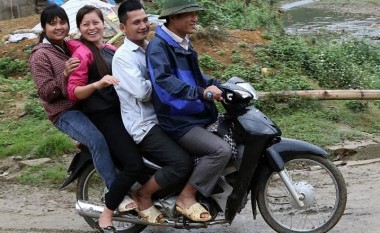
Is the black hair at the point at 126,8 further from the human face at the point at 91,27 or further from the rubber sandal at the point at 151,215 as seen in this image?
the rubber sandal at the point at 151,215

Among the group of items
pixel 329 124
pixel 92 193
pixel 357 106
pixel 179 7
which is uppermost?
pixel 179 7

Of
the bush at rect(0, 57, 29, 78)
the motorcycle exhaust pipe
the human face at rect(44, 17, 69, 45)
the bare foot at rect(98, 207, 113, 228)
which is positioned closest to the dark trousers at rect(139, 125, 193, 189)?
the motorcycle exhaust pipe

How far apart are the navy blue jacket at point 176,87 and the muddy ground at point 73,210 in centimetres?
108

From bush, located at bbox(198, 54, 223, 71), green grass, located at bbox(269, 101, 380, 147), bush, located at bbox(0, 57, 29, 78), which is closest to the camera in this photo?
green grass, located at bbox(269, 101, 380, 147)

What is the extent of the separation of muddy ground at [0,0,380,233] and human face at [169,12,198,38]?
66.5 inches

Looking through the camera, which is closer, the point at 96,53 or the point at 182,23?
the point at 182,23

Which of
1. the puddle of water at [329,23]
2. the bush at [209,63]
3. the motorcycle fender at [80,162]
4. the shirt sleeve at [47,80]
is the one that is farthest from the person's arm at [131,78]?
the puddle of water at [329,23]

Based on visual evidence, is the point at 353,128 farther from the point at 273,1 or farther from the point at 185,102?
the point at 273,1

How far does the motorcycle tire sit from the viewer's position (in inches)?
195

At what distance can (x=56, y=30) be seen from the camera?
4707 mm

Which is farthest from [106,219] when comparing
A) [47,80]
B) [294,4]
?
[294,4]

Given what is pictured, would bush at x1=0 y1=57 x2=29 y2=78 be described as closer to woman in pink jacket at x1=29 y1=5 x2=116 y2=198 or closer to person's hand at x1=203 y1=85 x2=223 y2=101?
woman in pink jacket at x1=29 y1=5 x2=116 y2=198

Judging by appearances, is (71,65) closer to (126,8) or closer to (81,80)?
(81,80)

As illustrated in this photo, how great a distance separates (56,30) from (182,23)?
1.03 meters
